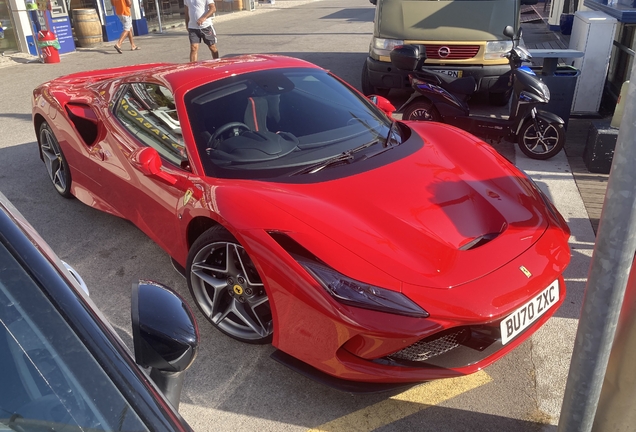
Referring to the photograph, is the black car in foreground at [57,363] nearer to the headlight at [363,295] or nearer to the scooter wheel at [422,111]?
the headlight at [363,295]

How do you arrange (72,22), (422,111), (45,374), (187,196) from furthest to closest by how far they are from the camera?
1. (72,22)
2. (422,111)
3. (187,196)
4. (45,374)

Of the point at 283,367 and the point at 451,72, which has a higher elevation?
the point at 451,72

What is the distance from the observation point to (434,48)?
23.8 feet

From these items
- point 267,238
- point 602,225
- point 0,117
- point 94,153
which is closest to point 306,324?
point 267,238

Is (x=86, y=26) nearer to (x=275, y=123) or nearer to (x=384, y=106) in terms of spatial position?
(x=384, y=106)

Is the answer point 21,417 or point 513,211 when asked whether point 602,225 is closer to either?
point 513,211

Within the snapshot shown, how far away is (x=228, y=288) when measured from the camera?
9.59 feet

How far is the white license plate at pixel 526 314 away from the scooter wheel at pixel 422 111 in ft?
12.1

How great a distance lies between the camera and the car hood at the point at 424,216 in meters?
2.45

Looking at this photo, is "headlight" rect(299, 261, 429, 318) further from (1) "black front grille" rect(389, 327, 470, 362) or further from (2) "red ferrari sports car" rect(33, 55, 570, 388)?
(1) "black front grille" rect(389, 327, 470, 362)

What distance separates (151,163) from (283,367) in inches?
51.6

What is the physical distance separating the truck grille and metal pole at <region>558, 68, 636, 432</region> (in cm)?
580

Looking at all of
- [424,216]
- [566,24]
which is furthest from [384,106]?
[566,24]

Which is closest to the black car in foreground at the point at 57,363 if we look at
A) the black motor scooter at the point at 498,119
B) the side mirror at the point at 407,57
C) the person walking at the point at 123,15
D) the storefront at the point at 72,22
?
the black motor scooter at the point at 498,119
